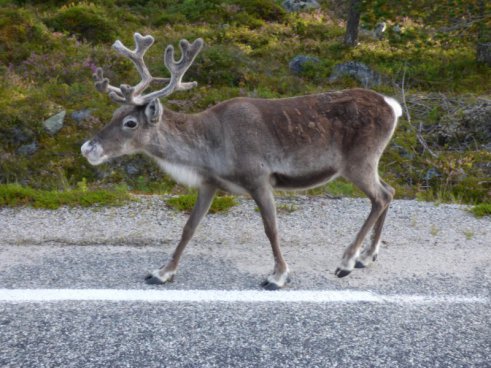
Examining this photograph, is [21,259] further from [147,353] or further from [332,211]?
[332,211]

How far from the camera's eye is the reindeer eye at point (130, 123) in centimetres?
529

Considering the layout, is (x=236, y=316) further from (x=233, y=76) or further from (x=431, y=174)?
(x=233, y=76)

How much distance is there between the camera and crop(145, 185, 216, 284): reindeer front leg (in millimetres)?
4844

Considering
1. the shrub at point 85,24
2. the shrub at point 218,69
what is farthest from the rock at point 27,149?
the shrub at point 85,24

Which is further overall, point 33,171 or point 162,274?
point 33,171

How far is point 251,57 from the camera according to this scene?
18.3 meters

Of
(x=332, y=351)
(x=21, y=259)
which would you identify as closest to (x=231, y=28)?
(x=21, y=259)

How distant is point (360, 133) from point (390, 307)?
6.29 feet

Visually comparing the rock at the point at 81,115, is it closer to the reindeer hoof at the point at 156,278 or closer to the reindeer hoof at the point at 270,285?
the reindeer hoof at the point at 156,278

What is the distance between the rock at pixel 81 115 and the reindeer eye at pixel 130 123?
7.19 metres

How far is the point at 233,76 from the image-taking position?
15.6 meters

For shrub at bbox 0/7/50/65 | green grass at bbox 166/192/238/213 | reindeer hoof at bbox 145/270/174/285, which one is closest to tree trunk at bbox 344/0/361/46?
shrub at bbox 0/7/50/65

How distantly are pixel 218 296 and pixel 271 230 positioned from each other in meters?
0.93

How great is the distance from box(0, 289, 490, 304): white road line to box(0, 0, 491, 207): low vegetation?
277 cm
